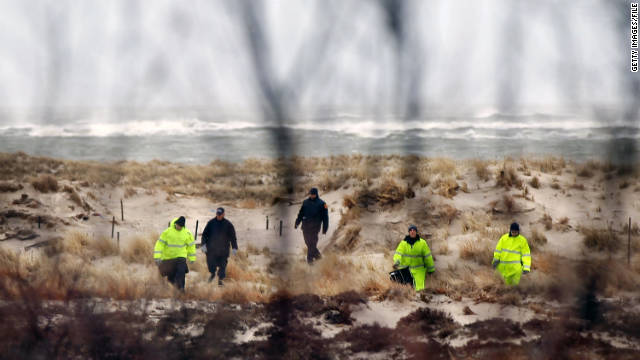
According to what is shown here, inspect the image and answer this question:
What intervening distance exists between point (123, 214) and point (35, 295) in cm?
995

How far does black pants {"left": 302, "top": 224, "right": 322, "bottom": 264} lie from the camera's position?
1201cm

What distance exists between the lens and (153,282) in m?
10.8

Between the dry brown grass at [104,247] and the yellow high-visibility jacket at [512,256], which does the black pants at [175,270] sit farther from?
the yellow high-visibility jacket at [512,256]

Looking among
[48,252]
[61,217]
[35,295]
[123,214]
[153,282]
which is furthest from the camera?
[123,214]

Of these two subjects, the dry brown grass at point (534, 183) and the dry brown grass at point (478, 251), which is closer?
the dry brown grass at point (478, 251)

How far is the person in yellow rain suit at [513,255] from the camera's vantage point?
886cm

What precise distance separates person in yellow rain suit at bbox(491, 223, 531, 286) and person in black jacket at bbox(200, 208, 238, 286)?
5203 millimetres

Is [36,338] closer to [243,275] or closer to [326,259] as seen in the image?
[243,275]

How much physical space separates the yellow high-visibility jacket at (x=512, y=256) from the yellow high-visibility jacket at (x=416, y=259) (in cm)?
127

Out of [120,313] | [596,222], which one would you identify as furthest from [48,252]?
[596,222]

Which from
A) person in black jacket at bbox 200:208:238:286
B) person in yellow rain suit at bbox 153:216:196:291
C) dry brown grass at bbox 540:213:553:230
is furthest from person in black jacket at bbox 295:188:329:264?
dry brown grass at bbox 540:213:553:230

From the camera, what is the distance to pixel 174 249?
9.37m

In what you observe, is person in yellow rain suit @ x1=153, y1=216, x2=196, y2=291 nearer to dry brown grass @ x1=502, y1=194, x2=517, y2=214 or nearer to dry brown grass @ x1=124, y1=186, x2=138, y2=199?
dry brown grass @ x1=502, y1=194, x2=517, y2=214

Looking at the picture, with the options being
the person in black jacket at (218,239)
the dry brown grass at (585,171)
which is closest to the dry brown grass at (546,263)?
the person in black jacket at (218,239)
